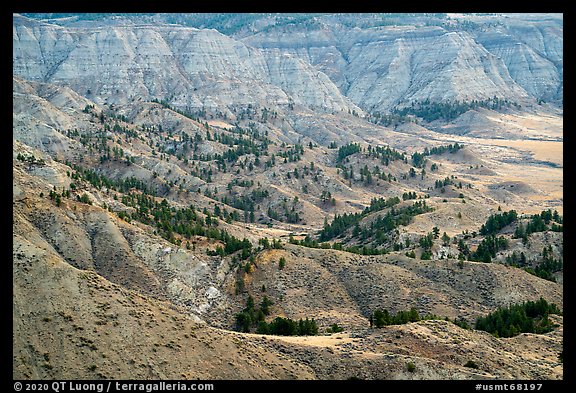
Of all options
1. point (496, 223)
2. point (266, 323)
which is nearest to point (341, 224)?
point (496, 223)

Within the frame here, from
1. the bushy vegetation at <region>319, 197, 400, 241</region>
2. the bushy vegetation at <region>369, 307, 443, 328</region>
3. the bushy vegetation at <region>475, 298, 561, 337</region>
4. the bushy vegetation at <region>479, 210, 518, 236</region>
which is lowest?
the bushy vegetation at <region>319, 197, 400, 241</region>

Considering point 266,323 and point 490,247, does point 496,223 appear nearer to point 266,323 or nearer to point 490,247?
point 490,247

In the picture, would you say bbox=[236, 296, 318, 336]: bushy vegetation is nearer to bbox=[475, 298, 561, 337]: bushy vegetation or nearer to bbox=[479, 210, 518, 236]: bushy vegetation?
bbox=[475, 298, 561, 337]: bushy vegetation

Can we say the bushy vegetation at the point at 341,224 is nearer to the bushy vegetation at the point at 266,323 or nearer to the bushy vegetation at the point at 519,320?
the bushy vegetation at the point at 266,323

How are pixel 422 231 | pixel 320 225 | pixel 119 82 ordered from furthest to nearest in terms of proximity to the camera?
pixel 119 82 < pixel 320 225 < pixel 422 231

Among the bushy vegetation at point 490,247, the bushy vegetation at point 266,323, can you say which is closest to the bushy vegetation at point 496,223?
the bushy vegetation at point 490,247

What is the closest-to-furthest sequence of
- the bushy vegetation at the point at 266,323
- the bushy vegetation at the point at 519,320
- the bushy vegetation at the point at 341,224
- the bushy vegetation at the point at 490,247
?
the bushy vegetation at the point at 519,320
the bushy vegetation at the point at 266,323
the bushy vegetation at the point at 490,247
the bushy vegetation at the point at 341,224

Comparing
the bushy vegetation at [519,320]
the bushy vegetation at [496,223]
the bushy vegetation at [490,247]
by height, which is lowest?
the bushy vegetation at [496,223]

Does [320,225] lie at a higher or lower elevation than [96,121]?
lower

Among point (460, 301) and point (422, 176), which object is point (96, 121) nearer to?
point (422, 176)

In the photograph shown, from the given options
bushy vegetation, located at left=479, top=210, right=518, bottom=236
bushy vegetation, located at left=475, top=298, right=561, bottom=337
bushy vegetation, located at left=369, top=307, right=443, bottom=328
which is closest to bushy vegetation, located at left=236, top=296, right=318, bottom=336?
bushy vegetation, located at left=369, top=307, right=443, bottom=328
